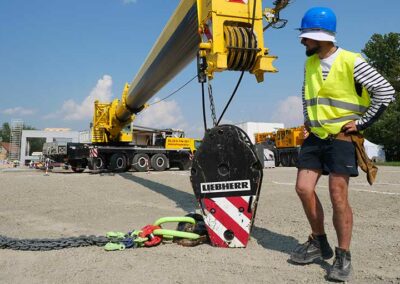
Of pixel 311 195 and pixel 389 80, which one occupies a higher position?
pixel 389 80

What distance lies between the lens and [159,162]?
19969mm

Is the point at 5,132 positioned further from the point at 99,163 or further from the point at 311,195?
the point at 311,195

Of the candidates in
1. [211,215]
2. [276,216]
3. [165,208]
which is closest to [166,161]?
[165,208]

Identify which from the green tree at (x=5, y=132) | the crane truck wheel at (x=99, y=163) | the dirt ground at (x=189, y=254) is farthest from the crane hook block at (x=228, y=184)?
the green tree at (x=5, y=132)

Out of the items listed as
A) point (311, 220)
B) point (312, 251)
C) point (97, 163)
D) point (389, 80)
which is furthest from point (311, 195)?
point (389, 80)

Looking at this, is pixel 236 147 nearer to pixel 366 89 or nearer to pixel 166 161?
pixel 366 89

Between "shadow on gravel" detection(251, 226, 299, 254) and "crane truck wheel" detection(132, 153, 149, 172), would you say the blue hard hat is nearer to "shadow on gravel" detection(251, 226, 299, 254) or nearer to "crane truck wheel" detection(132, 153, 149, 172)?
"shadow on gravel" detection(251, 226, 299, 254)

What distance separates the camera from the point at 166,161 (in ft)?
66.1

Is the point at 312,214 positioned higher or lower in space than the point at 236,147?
lower

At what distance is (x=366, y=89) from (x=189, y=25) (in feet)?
12.4

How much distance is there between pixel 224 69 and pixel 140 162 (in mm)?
15137

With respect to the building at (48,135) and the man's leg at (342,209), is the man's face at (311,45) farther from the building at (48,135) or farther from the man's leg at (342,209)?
Answer: the building at (48,135)

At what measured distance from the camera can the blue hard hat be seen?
2.94m

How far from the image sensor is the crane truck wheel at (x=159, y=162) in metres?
19.8
